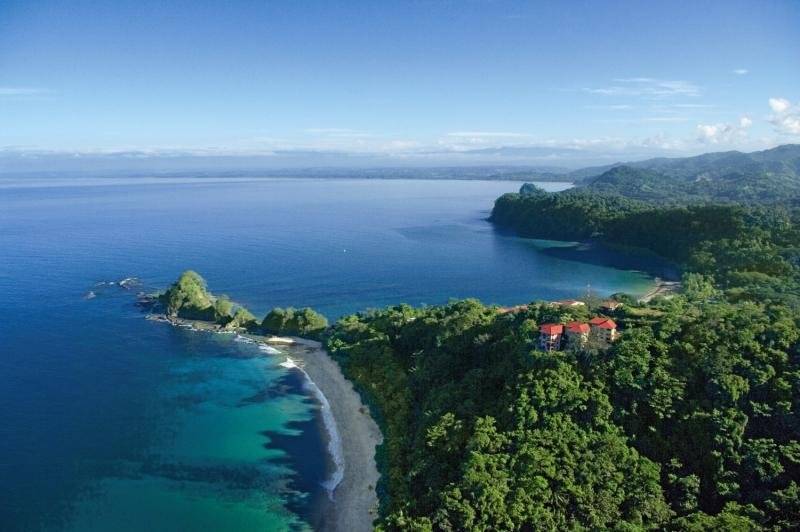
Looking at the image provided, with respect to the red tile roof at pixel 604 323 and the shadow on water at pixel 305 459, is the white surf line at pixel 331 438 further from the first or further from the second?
the red tile roof at pixel 604 323

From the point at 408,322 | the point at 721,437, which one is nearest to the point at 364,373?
the point at 408,322

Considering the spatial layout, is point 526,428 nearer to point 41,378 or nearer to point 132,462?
point 132,462

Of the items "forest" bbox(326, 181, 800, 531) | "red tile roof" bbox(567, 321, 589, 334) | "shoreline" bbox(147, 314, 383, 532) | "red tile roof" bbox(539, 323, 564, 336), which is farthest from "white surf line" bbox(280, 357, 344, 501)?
"red tile roof" bbox(567, 321, 589, 334)

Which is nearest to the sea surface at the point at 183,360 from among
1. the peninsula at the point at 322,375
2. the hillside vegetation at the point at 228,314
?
the peninsula at the point at 322,375

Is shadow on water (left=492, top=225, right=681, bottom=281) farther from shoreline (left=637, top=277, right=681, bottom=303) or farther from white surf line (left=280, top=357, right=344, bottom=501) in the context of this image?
white surf line (left=280, top=357, right=344, bottom=501)

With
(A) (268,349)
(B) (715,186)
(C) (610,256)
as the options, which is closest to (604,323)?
(A) (268,349)

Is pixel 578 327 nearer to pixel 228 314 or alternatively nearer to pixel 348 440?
pixel 348 440

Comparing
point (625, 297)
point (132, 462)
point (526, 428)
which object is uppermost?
point (625, 297)
